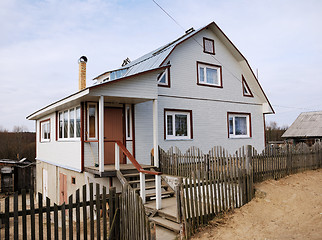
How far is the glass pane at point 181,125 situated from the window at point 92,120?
4687mm

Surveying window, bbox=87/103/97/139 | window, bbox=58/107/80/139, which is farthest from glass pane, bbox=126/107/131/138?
window, bbox=58/107/80/139

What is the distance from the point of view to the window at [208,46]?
52.5ft

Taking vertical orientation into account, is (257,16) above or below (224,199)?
above

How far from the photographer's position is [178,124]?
1457 cm

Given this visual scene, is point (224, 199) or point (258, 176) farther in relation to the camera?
point (258, 176)

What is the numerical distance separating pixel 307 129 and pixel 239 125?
17.5 m

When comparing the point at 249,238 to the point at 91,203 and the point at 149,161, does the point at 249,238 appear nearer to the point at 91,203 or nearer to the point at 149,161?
the point at 91,203

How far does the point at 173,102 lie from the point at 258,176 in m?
5.98

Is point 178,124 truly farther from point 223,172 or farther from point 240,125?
point 223,172

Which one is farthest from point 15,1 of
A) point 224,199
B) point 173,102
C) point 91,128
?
point 224,199

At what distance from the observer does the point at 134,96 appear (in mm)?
10422

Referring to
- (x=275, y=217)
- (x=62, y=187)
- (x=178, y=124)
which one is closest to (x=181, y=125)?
(x=178, y=124)

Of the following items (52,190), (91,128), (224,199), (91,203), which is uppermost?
(91,128)

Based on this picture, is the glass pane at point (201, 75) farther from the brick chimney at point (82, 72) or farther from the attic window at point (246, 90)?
the brick chimney at point (82, 72)
